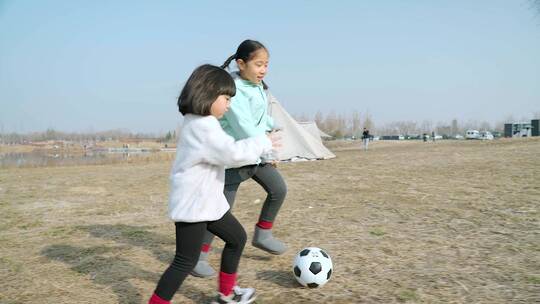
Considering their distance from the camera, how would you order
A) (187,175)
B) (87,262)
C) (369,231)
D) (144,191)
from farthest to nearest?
(144,191) → (369,231) → (87,262) → (187,175)

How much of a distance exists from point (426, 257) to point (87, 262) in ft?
10.2

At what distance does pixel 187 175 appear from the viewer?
7.60ft

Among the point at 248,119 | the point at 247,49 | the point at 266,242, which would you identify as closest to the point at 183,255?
the point at 248,119

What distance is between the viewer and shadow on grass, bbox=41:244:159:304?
3079mm

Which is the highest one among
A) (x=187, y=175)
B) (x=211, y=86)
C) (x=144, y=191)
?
(x=211, y=86)

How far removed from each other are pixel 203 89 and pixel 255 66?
34.8 inches

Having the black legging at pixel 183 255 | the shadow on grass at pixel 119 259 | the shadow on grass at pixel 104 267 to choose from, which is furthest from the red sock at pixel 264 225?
the black legging at pixel 183 255

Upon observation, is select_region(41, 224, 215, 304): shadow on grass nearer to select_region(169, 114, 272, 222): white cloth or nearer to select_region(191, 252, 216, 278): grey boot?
select_region(191, 252, 216, 278): grey boot

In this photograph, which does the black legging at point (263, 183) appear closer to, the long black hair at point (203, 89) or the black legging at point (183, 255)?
the black legging at point (183, 255)

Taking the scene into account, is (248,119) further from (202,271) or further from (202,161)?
(202,271)

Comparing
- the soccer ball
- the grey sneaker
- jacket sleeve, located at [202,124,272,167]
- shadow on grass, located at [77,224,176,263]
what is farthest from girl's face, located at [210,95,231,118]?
shadow on grass, located at [77,224,176,263]

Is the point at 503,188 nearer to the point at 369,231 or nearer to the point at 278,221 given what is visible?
the point at 369,231

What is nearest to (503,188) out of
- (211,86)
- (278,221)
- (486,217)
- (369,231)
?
(486,217)

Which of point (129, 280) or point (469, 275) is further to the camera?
point (129, 280)
